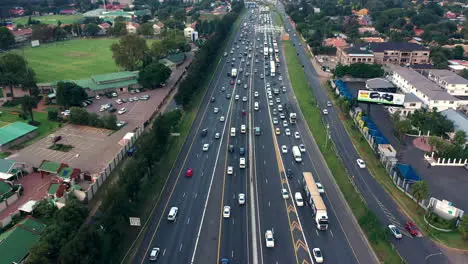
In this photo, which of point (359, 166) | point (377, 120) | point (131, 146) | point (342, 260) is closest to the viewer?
point (342, 260)

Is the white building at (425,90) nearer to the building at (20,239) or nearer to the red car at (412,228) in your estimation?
the red car at (412,228)

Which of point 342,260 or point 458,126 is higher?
point 458,126

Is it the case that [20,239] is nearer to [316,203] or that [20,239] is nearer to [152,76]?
[316,203]

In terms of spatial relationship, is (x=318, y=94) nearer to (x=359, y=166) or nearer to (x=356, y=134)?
(x=356, y=134)

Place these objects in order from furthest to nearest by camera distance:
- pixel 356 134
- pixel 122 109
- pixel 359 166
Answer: pixel 122 109 < pixel 356 134 < pixel 359 166

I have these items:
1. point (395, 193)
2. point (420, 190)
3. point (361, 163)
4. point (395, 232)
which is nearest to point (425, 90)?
point (361, 163)

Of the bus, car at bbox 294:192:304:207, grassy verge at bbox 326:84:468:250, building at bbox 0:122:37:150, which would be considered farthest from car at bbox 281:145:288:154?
building at bbox 0:122:37:150

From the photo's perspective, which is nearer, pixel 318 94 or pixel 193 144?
pixel 193 144

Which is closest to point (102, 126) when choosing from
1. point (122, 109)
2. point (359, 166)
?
point (122, 109)

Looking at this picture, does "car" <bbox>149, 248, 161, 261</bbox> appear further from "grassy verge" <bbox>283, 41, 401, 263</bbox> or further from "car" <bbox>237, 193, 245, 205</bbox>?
"grassy verge" <bbox>283, 41, 401, 263</bbox>
